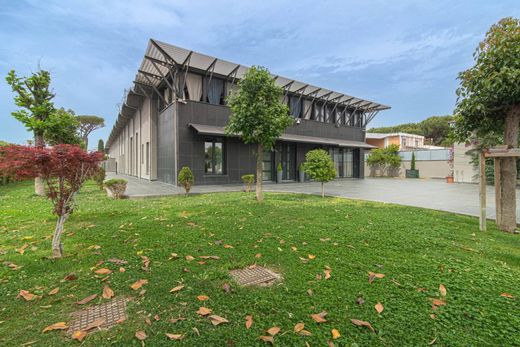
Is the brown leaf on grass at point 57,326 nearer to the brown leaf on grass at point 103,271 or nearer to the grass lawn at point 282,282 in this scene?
the grass lawn at point 282,282

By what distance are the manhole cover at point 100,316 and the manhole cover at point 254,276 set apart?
1.13 metres

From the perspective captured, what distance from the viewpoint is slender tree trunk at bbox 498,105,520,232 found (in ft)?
16.3

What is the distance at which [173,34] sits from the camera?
1369cm

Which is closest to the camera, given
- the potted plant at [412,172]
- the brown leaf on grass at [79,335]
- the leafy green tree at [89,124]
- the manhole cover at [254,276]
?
the brown leaf on grass at [79,335]

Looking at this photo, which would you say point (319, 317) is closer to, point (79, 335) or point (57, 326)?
point (79, 335)

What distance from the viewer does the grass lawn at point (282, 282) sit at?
6.18ft

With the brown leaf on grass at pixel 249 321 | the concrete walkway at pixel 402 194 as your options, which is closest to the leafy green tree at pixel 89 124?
the concrete walkway at pixel 402 194

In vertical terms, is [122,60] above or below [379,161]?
above

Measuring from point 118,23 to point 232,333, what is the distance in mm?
12229

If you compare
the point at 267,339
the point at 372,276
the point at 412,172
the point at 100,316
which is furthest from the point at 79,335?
→ the point at 412,172

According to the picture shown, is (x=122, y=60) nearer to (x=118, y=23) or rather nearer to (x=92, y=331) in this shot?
(x=118, y=23)

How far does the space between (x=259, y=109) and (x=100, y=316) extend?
21.7ft

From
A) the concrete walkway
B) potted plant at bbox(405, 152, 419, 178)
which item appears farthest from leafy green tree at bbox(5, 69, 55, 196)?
potted plant at bbox(405, 152, 419, 178)

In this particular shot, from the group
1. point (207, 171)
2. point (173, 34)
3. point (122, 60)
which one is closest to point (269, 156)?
point (207, 171)
